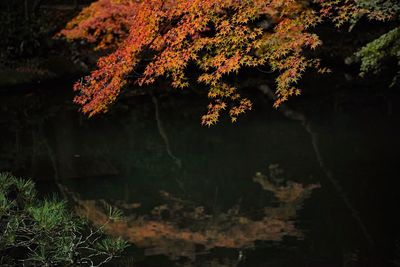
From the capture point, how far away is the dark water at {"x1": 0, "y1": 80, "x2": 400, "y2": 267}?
700 centimetres

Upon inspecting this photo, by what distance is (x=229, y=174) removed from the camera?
9789 millimetres

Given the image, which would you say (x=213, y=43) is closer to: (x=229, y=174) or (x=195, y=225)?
(x=195, y=225)

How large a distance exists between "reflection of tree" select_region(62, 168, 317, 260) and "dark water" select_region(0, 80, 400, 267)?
0.03m

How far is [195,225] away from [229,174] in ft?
7.51

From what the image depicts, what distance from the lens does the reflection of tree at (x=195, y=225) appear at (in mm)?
7094

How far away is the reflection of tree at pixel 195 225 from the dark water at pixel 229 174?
0.09 feet

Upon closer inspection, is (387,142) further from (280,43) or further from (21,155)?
(21,155)

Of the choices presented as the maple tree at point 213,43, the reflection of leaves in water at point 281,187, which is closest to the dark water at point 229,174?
the reflection of leaves in water at point 281,187

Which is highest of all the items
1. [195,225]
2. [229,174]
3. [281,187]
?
[229,174]

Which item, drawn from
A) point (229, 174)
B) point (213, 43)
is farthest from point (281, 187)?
point (213, 43)

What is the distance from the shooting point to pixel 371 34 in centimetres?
1875

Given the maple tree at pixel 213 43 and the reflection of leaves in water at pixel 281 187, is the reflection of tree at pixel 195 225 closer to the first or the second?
the reflection of leaves in water at pixel 281 187

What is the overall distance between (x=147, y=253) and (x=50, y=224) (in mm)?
3215

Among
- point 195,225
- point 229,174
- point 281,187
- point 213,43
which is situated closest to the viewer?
point 213,43
